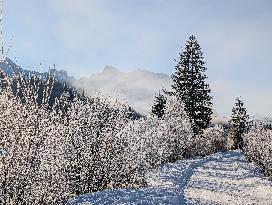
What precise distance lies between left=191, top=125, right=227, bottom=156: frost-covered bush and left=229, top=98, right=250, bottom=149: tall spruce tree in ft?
9.41

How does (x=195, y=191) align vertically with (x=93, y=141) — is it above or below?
below

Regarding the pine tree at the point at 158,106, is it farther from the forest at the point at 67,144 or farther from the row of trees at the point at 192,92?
the forest at the point at 67,144

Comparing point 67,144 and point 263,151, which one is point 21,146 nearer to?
point 67,144

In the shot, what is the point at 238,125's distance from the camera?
6197 cm

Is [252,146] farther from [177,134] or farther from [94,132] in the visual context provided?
[94,132]

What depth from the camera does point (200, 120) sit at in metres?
47.9

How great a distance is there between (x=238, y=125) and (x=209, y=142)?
663 inches

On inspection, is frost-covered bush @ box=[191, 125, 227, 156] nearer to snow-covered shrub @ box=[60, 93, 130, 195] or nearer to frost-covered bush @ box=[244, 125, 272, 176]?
frost-covered bush @ box=[244, 125, 272, 176]

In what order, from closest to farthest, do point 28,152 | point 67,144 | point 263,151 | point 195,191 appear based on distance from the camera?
1. point 28,152
2. point 67,144
3. point 195,191
4. point 263,151

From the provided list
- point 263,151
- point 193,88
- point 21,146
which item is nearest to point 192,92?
point 193,88

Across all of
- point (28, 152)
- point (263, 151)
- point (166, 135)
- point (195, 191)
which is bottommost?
point (195, 191)

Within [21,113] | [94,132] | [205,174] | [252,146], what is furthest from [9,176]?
[252,146]

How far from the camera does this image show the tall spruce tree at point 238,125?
60875 mm

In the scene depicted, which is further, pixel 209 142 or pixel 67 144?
pixel 209 142
